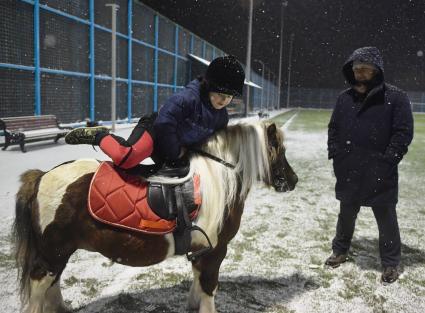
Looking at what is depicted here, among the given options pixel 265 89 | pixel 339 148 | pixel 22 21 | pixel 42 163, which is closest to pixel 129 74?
pixel 22 21

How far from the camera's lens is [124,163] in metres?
2.27

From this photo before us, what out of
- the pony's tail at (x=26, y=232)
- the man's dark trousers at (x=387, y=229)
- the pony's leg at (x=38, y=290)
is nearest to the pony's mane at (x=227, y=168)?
the pony's tail at (x=26, y=232)

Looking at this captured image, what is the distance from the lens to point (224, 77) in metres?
2.39

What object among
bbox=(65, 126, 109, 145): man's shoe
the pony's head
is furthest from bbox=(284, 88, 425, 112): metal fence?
bbox=(65, 126, 109, 145): man's shoe

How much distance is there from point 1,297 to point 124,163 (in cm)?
163

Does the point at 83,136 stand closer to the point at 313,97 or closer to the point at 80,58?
the point at 80,58

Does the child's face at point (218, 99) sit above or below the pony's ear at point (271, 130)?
above

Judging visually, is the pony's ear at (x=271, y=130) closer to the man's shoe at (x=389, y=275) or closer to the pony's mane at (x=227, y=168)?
the pony's mane at (x=227, y=168)

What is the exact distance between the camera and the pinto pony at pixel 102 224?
226 centimetres

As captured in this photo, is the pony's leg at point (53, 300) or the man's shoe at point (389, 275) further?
the man's shoe at point (389, 275)

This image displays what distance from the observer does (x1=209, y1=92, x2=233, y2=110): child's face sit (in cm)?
241

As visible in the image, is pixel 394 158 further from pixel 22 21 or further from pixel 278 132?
pixel 22 21

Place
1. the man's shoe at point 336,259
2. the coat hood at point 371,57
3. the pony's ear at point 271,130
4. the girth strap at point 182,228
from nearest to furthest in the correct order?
the girth strap at point 182,228 < the pony's ear at point 271,130 < the coat hood at point 371,57 < the man's shoe at point 336,259

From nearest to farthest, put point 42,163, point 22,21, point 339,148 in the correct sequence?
point 339,148, point 42,163, point 22,21
